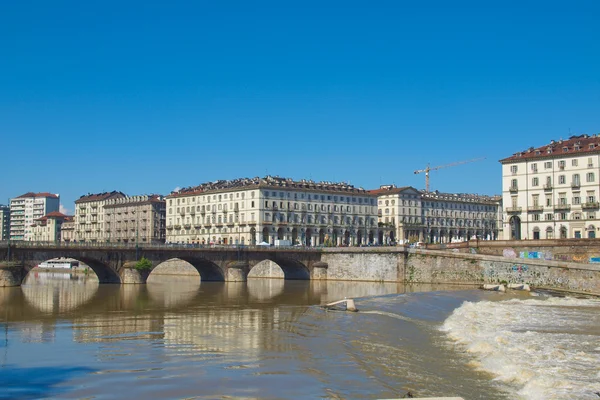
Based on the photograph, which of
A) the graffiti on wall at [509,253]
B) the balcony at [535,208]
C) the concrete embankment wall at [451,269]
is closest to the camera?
the concrete embankment wall at [451,269]

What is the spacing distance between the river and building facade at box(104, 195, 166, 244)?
11794cm

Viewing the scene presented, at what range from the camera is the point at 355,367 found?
81.9ft

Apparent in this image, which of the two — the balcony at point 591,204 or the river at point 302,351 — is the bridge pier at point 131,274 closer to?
the river at point 302,351

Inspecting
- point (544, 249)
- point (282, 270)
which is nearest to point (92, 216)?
point (282, 270)

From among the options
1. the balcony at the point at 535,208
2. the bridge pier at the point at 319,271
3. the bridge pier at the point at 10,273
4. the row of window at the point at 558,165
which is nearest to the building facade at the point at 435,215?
the bridge pier at the point at 319,271

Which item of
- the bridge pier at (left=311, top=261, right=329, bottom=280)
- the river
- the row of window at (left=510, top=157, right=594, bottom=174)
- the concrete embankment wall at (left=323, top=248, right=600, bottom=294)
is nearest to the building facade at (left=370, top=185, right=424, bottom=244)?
the bridge pier at (left=311, top=261, right=329, bottom=280)

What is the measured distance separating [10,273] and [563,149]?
73296mm

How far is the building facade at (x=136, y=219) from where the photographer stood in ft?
557

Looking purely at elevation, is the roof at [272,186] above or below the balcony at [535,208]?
above

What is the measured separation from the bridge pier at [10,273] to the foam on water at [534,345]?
162 ft

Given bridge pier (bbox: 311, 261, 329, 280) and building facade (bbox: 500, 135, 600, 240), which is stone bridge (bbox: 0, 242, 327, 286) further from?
building facade (bbox: 500, 135, 600, 240)

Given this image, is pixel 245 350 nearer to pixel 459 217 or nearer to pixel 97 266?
pixel 97 266

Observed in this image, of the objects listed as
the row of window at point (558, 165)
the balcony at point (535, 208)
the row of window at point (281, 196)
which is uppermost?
the row of window at point (558, 165)

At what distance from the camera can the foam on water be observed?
2219cm
